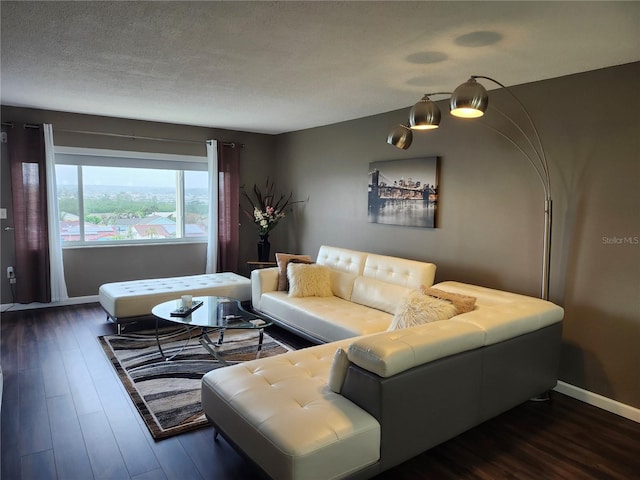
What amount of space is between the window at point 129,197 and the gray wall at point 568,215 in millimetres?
3183

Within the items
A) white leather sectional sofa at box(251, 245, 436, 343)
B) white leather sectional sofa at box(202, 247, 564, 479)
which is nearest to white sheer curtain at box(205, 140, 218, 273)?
white leather sectional sofa at box(251, 245, 436, 343)

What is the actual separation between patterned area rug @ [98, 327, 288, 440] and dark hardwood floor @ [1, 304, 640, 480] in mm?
100

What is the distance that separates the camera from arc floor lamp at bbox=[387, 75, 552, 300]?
7.53ft

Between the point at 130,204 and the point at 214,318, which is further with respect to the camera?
the point at 130,204

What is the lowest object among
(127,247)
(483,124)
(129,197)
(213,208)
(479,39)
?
(127,247)

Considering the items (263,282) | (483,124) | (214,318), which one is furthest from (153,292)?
(483,124)

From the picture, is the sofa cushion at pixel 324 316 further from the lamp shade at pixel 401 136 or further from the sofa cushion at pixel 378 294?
the lamp shade at pixel 401 136

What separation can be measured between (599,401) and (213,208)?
16.3 feet

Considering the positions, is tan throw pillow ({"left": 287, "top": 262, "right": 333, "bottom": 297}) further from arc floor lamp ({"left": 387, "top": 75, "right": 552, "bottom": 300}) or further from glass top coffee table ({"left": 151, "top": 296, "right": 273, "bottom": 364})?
arc floor lamp ({"left": 387, "top": 75, "right": 552, "bottom": 300})

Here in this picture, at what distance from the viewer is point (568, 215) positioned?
3.13m

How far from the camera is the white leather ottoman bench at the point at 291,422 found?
1.77m

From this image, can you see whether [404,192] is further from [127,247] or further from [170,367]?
[127,247]

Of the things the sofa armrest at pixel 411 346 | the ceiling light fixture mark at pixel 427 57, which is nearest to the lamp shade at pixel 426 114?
the ceiling light fixture mark at pixel 427 57

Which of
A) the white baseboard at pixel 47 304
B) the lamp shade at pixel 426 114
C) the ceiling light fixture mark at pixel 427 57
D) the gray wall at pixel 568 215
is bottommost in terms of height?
the white baseboard at pixel 47 304
